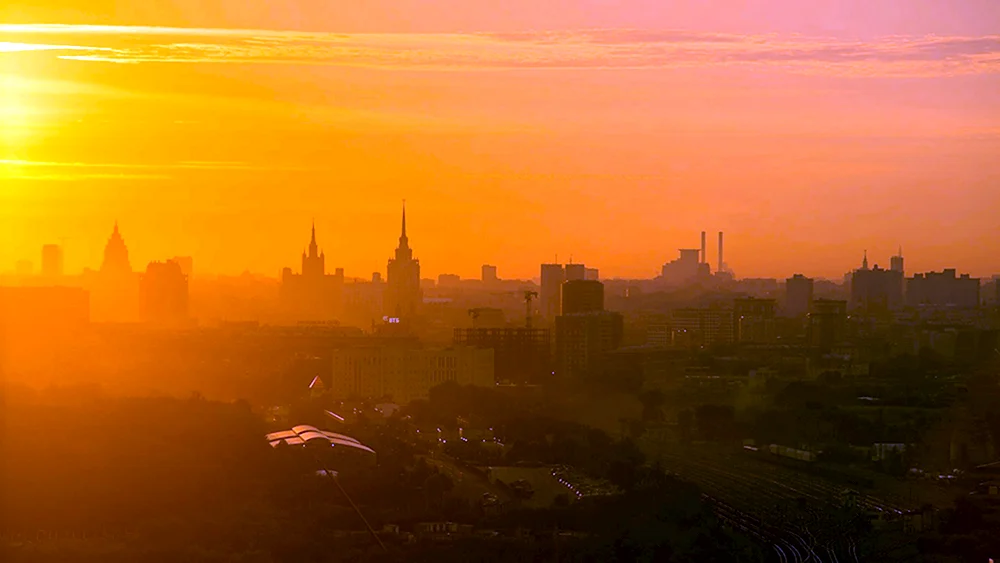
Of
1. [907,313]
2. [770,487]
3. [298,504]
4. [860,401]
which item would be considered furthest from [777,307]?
[298,504]

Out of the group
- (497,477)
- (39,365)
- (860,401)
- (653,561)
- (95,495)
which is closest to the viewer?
(653,561)

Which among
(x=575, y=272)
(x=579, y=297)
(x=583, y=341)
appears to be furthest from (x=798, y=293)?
(x=583, y=341)

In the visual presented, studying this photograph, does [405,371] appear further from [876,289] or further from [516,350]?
[876,289]

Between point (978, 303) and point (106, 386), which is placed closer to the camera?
point (106, 386)

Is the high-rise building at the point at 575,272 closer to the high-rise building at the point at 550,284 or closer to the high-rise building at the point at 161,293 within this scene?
the high-rise building at the point at 550,284

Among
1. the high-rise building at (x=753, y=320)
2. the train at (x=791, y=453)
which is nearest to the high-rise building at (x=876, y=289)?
the high-rise building at (x=753, y=320)

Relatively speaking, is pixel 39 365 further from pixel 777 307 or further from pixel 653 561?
pixel 777 307

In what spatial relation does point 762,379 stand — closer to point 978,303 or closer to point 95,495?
point 95,495

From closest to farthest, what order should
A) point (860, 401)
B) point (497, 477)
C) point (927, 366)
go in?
point (497, 477) < point (860, 401) < point (927, 366)

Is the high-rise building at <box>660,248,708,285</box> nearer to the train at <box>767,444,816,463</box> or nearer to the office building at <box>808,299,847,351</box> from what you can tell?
the office building at <box>808,299,847,351</box>
